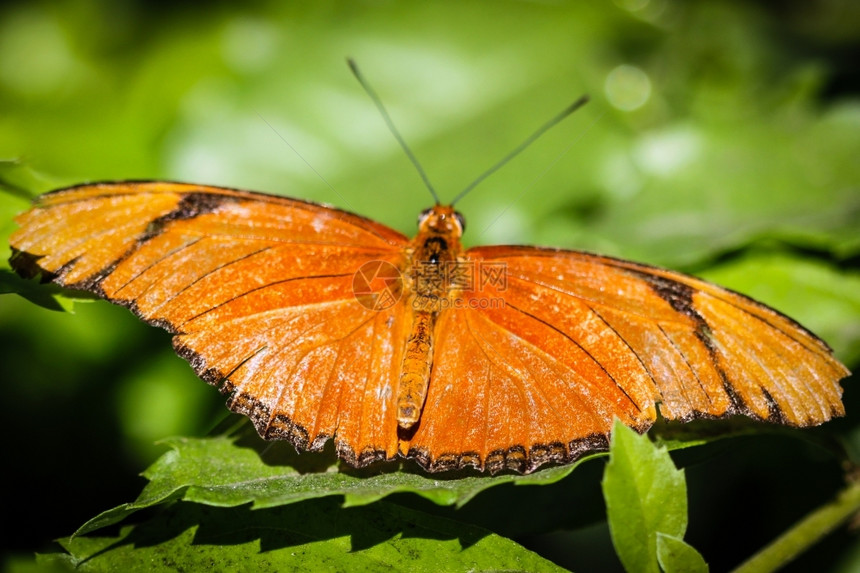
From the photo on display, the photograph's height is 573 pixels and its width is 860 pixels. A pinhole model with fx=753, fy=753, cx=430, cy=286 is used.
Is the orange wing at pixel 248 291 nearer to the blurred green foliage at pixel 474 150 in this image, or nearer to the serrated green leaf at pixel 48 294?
the serrated green leaf at pixel 48 294

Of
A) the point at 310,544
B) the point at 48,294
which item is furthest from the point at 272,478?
the point at 48,294

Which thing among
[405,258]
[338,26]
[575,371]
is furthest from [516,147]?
[575,371]

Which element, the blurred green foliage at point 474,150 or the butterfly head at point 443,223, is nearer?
the butterfly head at point 443,223

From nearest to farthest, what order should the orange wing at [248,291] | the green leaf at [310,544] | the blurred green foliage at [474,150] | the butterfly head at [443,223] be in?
1. the green leaf at [310,544]
2. the orange wing at [248,291]
3. the butterfly head at [443,223]
4. the blurred green foliage at [474,150]

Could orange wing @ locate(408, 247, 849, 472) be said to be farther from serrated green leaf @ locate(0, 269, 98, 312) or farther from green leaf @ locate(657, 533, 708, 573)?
serrated green leaf @ locate(0, 269, 98, 312)

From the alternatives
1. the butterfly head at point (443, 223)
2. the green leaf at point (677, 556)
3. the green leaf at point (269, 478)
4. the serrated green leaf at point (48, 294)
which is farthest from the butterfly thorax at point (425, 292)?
the serrated green leaf at point (48, 294)

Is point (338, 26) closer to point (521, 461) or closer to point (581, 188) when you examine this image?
point (581, 188)
